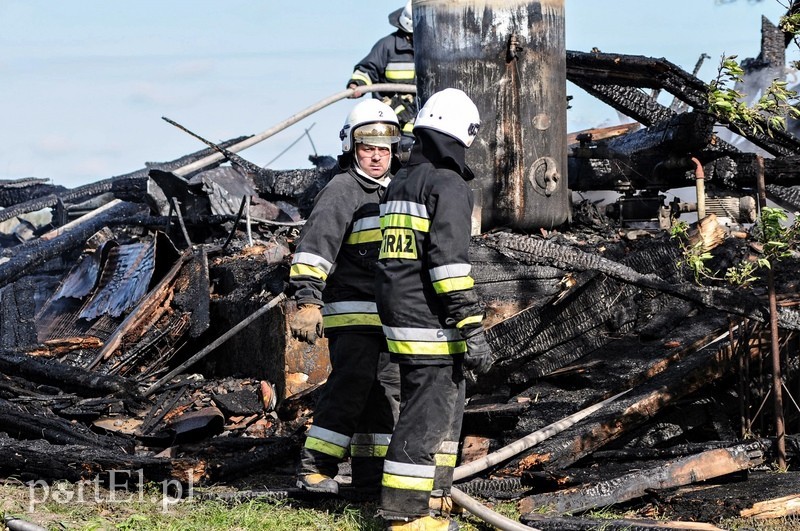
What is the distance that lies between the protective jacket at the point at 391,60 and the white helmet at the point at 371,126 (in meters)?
5.37

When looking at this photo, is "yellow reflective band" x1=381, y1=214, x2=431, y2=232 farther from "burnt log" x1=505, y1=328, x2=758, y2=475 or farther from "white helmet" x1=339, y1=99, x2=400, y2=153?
"burnt log" x1=505, y1=328, x2=758, y2=475

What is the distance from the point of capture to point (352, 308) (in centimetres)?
551

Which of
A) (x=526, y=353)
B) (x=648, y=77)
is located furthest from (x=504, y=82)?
(x=526, y=353)

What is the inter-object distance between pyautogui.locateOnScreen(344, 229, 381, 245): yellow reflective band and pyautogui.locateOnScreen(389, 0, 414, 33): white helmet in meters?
Answer: 5.56

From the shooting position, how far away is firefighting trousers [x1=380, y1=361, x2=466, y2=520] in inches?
185

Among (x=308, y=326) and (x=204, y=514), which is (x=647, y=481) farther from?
(x=308, y=326)

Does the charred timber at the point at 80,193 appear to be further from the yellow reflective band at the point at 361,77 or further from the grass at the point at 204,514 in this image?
the grass at the point at 204,514

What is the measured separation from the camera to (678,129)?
9094 mm

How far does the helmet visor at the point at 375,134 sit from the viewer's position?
565 cm

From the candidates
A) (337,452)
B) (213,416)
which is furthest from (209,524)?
(213,416)

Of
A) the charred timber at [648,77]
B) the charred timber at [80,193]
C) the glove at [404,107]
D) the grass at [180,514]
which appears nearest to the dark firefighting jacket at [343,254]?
the grass at [180,514]

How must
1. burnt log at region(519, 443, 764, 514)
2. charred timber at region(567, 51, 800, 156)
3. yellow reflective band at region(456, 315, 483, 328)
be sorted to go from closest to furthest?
yellow reflective band at region(456, 315, 483, 328), burnt log at region(519, 443, 764, 514), charred timber at region(567, 51, 800, 156)

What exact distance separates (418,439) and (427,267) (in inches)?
31.5

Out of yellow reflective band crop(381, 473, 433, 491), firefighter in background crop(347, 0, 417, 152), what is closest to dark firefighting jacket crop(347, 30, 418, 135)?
firefighter in background crop(347, 0, 417, 152)
